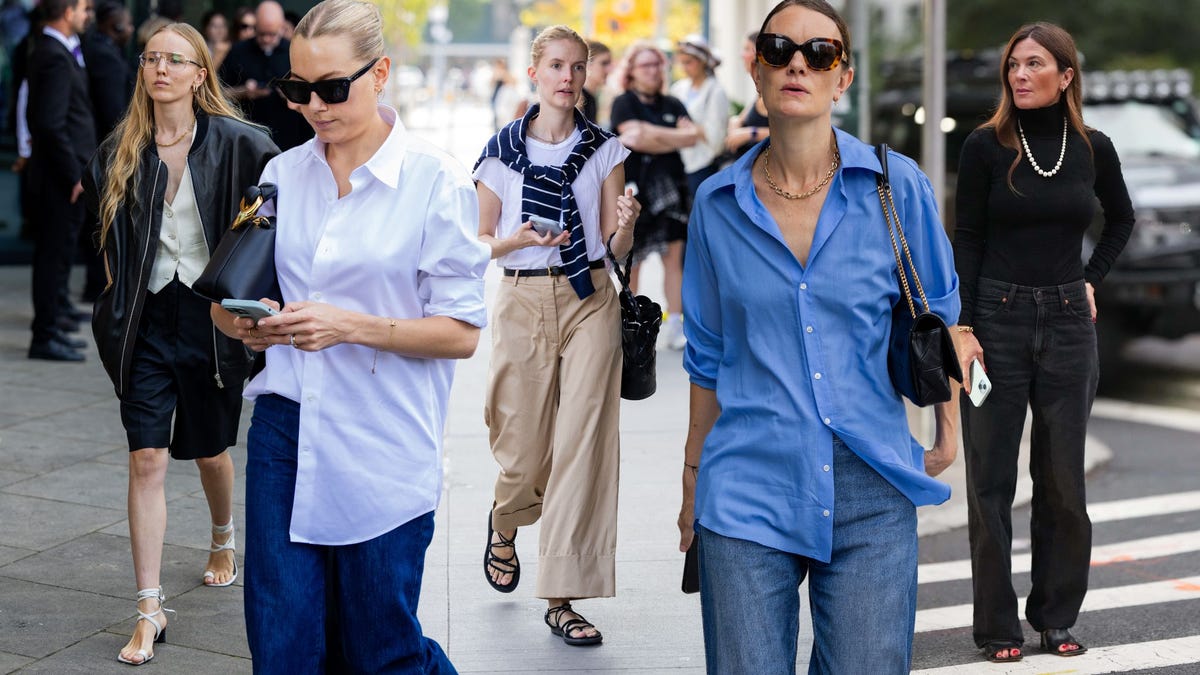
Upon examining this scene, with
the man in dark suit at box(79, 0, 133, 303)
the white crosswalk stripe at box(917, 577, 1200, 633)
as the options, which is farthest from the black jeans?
the man in dark suit at box(79, 0, 133, 303)

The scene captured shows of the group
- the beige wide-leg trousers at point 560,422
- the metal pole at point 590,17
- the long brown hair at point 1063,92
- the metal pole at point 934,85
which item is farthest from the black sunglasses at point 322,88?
the metal pole at point 590,17

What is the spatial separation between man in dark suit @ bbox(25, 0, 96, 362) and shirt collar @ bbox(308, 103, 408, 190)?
23.7 feet

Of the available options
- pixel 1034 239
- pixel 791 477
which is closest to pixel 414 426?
pixel 791 477

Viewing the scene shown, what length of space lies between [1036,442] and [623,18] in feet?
71.8

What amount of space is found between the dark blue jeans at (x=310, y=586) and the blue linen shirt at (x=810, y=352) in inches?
26.9

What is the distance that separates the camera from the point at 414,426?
11.3 ft

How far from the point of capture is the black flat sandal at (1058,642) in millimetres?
5375

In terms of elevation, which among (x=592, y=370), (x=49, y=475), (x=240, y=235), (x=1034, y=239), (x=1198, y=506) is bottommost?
(x=1198, y=506)

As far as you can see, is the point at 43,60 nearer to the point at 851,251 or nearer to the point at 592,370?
the point at 592,370

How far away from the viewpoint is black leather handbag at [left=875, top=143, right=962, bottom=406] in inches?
129

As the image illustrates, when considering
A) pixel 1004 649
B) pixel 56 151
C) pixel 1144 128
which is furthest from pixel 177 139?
pixel 1144 128

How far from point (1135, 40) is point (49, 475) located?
87.0 ft

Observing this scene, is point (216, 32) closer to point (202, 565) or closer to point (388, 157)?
point (202, 565)

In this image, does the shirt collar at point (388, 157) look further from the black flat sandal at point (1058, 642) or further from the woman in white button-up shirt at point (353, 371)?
the black flat sandal at point (1058, 642)
